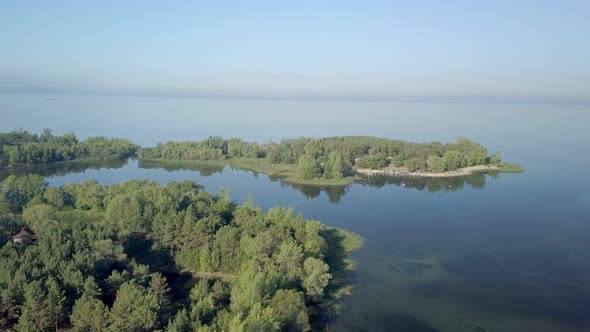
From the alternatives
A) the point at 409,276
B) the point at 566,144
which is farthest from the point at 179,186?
the point at 566,144

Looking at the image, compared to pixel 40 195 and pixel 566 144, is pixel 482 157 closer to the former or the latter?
pixel 566 144

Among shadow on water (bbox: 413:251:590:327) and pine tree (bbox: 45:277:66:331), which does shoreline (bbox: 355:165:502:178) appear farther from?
pine tree (bbox: 45:277:66:331)

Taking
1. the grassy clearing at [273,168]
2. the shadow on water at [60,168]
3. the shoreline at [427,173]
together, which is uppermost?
the shoreline at [427,173]

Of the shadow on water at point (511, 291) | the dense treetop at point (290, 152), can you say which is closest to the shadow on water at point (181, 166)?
the dense treetop at point (290, 152)

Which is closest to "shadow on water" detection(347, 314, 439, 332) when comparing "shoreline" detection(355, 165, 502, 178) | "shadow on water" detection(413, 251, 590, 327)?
"shadow on water" detection(413, 251, 590, 327)

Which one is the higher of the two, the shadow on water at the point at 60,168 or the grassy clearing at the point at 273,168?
the grassy clearing at the point at 273,168

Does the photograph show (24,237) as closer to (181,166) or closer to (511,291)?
(511,291)

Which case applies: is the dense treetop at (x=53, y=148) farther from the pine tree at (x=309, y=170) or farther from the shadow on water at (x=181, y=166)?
the pine tree at (x=309, y=170)
